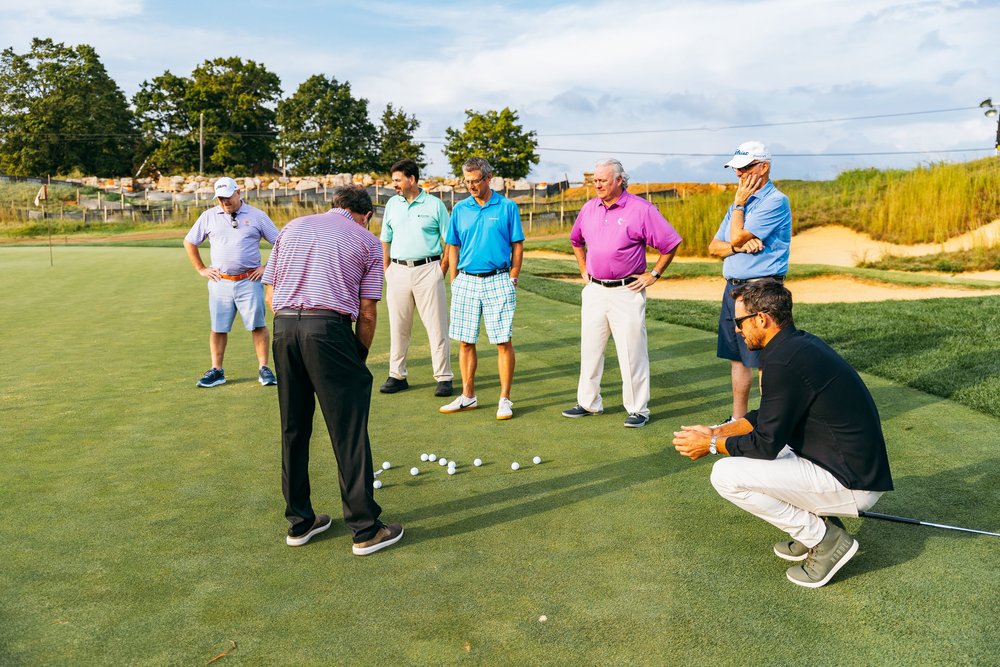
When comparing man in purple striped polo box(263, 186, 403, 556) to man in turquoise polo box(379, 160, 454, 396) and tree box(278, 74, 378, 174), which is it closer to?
man in turquoise polo box(379, 160, 454, 396)

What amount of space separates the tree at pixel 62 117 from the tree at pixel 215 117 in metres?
2.69

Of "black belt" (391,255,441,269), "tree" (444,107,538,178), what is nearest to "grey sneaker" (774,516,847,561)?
"black belt" (391,255,441,269)

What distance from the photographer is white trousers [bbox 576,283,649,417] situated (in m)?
6.65

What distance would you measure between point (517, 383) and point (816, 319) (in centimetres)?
557

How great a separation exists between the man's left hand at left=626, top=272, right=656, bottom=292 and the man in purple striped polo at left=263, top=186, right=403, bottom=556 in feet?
9.22

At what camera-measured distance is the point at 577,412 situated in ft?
22.7

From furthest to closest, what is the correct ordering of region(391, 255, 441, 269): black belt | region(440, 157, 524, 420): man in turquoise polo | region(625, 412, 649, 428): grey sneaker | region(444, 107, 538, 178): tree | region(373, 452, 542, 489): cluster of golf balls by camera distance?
region(444, 107, 538, 178): tree, region(391, 255, 441, 269): black belt, region(440, 157, 524, 420): man in turquoise polo, region(625, 412, 649, 428): grey sneaker, region(373, 452, 542, 489): cluster of golf balls

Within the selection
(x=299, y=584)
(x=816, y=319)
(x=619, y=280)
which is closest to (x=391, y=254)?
(x=619, y=280)

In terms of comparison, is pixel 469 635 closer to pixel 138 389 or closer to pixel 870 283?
pixel 138 389

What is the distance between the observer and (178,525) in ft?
14.9

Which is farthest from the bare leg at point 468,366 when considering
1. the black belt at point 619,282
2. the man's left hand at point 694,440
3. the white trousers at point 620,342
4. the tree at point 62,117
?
the tree at point 62,117

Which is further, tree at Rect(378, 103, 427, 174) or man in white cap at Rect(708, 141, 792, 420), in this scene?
tree at Rect(378, 103, 427, 174)

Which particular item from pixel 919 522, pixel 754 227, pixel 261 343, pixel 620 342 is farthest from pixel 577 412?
pixel 261 343

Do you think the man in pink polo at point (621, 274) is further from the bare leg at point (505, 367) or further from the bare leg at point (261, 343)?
the bare leg at point (261, 343)
